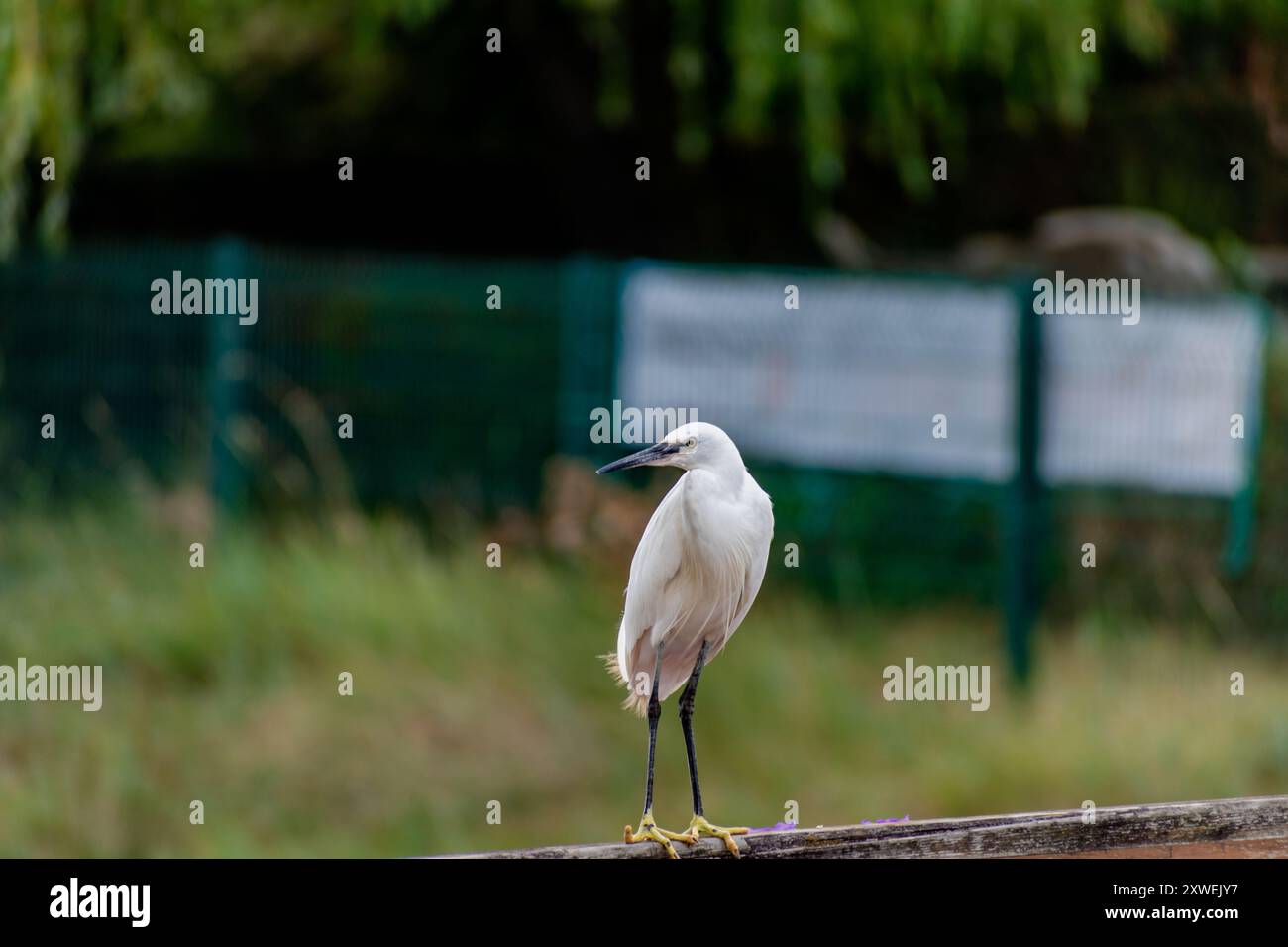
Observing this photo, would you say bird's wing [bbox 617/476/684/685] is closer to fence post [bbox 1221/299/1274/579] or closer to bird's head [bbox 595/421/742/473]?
bird's head [bbox 595/421/742/473]

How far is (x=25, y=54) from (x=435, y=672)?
137 inches

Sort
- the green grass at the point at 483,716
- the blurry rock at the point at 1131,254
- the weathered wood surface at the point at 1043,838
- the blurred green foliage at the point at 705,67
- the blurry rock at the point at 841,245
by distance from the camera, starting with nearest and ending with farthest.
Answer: the weathered wood surface at the point at 1043,838, the green grass at the point at 483,716, the blurred green foliage at the point at 705,67, the blurry rock at the point at 1131,254, the blurry rock at the point at 841,245

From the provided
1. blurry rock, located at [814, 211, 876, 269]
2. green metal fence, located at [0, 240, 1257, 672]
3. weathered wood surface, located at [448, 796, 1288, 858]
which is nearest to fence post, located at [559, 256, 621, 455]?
green metal fence, located at [0, 240, 1257, 672]

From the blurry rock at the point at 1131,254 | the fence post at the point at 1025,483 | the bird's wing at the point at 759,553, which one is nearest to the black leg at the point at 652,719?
the bird's wing at the point at 759,553

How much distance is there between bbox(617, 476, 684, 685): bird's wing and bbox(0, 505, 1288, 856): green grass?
5841mm

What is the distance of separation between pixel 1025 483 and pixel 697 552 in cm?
789

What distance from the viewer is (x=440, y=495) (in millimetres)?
11047

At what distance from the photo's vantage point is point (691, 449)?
2.27 meters

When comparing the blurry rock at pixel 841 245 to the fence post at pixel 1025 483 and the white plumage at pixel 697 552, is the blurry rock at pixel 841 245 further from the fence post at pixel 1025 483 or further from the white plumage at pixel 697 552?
the white plumage at pixel 697 552

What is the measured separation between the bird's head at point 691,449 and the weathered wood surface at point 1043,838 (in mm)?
650

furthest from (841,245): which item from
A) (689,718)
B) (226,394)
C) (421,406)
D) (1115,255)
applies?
(689,718)

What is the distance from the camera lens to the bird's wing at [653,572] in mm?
2453

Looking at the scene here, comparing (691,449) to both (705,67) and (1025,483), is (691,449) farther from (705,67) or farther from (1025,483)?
(705,67)
